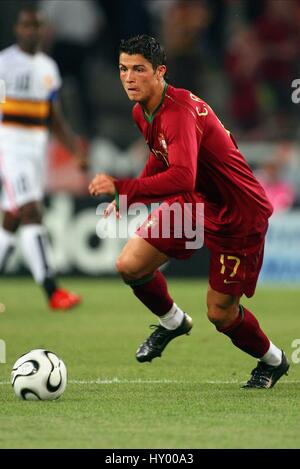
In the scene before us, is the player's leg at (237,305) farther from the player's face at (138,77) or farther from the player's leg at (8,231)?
the player's leg at (8,231)

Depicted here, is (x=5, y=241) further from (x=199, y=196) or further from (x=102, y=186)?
(x=102, y=186)

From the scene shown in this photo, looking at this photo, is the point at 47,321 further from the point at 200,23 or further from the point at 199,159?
the point at 200,23

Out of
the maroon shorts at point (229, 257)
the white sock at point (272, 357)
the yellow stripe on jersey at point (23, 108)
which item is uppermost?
the maroon shorts at point (229, 257)

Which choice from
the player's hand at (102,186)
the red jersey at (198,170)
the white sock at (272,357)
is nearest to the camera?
the player's hand at (102,186)

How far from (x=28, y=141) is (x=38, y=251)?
106 centimetres

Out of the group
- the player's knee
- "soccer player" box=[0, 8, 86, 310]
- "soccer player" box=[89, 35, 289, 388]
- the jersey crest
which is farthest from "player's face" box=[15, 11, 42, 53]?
the player's knee

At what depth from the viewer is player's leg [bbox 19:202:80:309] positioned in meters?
10.8

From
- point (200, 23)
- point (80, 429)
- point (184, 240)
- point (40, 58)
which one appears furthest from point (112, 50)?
point (80, 429)

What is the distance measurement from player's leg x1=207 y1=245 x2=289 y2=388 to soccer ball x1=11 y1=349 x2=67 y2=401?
947mm

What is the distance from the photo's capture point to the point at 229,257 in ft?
21.7

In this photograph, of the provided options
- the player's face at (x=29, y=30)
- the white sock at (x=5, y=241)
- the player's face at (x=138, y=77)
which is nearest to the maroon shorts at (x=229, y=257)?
the player's face at (x=138, y=77)

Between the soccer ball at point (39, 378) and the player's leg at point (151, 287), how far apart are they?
2.62 feet

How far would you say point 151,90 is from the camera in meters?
6.35

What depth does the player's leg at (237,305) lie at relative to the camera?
6.57 metres
